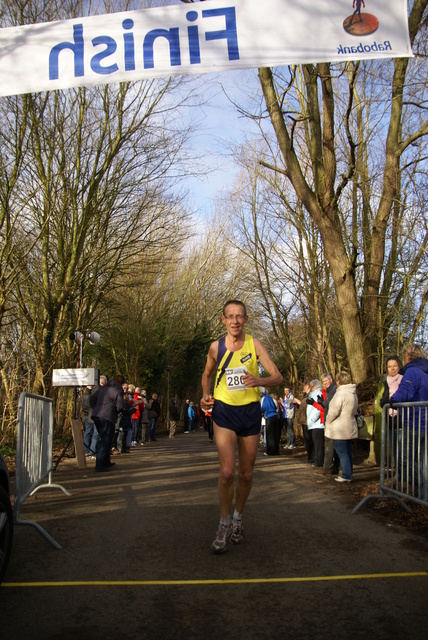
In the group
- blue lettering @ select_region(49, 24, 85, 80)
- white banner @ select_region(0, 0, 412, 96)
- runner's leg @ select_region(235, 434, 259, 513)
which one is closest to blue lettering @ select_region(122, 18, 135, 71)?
white banner @ select_region(0, 0, 412, 96)

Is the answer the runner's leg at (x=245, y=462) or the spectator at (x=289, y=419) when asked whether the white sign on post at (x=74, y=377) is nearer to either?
the spectator at (x=289, y=419)

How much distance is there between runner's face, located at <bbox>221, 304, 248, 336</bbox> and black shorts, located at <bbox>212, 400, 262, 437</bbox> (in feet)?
2.07

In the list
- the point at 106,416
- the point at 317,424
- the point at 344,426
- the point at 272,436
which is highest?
the point at 344,426

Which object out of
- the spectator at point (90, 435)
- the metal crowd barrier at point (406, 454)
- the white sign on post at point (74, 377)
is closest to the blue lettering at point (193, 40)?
the metal crowd barrier at point (406, 454)

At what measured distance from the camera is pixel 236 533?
5.52m

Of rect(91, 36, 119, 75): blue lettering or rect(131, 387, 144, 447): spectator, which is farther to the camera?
rect(131, 387, 144, 447): spectator

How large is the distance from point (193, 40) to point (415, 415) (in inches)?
170

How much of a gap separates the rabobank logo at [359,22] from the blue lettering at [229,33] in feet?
3.36

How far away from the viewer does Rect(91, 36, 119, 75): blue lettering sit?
19.9 feet

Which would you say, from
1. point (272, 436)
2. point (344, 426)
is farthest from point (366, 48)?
point (272, 436)

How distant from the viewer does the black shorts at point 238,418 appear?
533 centimetres

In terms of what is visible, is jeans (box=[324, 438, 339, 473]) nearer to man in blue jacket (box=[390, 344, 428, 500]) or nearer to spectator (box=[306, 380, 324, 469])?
spectator (box=[306, 380, 324, 469])

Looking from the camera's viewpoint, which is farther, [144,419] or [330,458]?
[144,419]

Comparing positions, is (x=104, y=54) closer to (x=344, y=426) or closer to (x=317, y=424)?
(x=344, y=426)
